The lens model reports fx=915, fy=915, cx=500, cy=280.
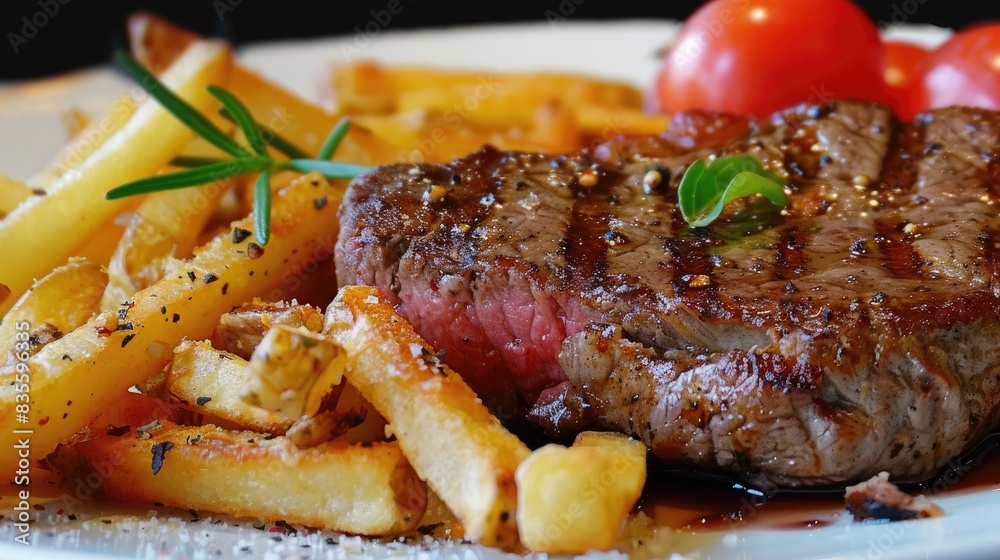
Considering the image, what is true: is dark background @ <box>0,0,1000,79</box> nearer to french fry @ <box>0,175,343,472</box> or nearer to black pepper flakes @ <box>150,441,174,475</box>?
french fry @ <box>0,175,343,472</box>

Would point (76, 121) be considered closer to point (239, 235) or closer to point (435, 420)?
point (239, 235)

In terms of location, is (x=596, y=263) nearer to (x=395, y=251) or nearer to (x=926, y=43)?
(x=395, y=251)

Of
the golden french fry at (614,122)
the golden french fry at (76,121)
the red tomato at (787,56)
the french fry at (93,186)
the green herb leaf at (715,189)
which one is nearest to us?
the green herb leaf at (715,189)

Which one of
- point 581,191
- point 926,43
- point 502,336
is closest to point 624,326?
point 502,336

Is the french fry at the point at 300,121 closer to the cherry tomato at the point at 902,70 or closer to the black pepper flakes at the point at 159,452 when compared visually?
the black pepper flakes at the point at 159,452

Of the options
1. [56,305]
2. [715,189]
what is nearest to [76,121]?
[56,305]

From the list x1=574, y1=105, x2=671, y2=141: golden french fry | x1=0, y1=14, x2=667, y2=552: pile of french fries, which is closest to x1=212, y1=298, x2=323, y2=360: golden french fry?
x1=0, y1=14, x2=667, y2=552: pile of french fries

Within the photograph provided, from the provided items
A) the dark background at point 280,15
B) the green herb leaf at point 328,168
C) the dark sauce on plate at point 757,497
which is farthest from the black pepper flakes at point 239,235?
the dark background at point 280,15
